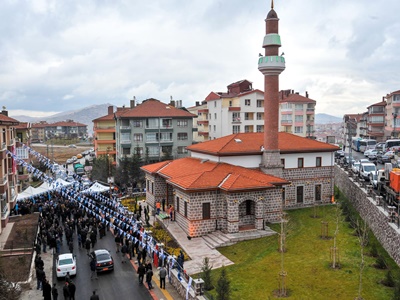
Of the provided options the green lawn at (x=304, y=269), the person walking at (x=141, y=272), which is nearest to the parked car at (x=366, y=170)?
the green lawn at (x=304, y=269)

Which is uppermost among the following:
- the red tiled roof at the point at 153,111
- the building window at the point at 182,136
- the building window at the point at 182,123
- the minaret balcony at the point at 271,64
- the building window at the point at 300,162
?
the minaret balcony at the point at 271,64

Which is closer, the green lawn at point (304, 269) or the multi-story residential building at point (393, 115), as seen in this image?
the green lawn at point (304, 269)

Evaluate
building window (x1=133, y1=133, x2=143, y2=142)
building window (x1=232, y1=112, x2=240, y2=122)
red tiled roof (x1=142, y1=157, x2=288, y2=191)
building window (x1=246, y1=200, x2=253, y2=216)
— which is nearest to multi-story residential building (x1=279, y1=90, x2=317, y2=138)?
building window (x1=232, y1=112, x2=240, y2=122)

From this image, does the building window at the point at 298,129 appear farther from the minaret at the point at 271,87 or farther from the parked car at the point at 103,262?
the parked car at the point at 103,262

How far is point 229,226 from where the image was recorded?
86.0 ft

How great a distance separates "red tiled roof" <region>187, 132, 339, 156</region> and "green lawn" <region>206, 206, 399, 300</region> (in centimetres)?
812

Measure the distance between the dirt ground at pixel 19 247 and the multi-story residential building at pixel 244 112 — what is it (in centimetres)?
3653

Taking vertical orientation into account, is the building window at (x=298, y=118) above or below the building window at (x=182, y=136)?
above

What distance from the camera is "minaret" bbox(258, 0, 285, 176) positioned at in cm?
3195

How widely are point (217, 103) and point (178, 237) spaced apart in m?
40.1

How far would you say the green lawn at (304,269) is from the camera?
1752cm

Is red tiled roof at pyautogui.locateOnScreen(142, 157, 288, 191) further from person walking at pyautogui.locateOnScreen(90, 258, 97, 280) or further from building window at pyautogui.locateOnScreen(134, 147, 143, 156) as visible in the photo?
building window at pyautogui.locateOnScreen(134, 147, 143, 156)

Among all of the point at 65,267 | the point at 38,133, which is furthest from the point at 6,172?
the point at 38,133

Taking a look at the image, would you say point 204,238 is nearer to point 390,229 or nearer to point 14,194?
point 390,229
